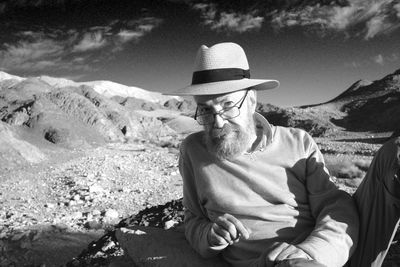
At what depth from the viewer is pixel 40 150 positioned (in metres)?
12.0

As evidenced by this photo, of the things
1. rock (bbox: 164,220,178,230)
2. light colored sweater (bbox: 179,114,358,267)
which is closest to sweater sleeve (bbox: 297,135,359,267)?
light colored sweater (bbox: 179,114,358,267)

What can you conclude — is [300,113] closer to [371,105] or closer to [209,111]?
[371,105]

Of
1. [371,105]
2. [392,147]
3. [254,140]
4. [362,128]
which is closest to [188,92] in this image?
[254,140]

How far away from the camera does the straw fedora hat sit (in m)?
2.02

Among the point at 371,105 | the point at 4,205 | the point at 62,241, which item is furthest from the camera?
the point at 371,105

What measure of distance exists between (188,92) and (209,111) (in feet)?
0.54

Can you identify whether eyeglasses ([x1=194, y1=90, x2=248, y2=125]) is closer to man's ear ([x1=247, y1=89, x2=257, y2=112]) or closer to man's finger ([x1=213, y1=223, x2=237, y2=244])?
man's ear ([x1=247, y1=89, x2=257, y2=112])

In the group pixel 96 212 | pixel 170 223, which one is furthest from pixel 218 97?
pixel 96 212

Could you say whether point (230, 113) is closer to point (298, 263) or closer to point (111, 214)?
point (298, 263)

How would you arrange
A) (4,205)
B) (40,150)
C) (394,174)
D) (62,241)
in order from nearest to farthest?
(394,174), (62,241), (4,205), (40,150)

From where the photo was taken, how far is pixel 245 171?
208cm

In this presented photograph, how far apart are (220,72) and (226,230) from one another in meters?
0.84

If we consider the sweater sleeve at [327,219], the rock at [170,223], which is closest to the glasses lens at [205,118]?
the sweater sleeve at [327,219]

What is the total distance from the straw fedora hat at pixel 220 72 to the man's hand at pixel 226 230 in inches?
26.0
